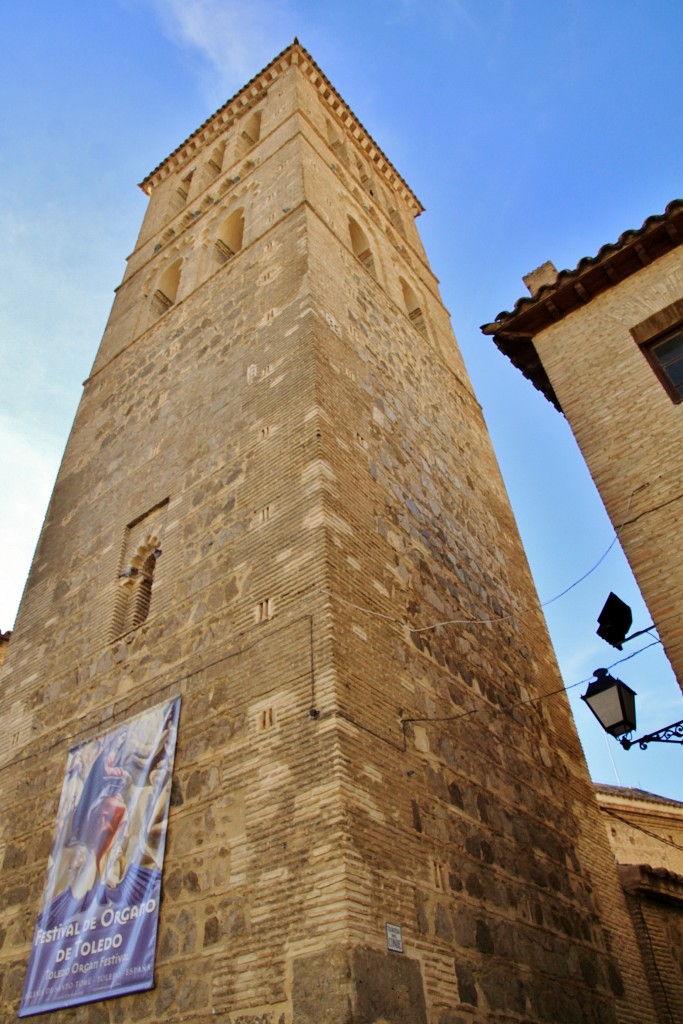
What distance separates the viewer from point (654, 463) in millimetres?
6461

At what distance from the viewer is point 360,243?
13.7m

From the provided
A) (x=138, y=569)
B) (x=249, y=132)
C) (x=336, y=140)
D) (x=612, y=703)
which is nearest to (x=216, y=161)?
(x=249, y=132)

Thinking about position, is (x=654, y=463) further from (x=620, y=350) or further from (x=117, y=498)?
(x=117, y=498)

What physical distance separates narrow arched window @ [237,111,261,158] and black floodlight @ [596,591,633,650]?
44.1ft

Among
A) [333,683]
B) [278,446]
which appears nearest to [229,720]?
[333,683]

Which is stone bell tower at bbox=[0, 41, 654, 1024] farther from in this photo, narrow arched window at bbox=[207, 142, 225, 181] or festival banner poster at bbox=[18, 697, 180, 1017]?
narrow arched window at bbox=[207, 142, 225, 181]

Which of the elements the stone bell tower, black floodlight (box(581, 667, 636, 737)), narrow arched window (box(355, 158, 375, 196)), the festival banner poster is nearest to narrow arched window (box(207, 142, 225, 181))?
narrow arched window (box(355, 158, 375, 196))

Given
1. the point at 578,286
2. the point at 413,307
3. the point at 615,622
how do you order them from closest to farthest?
the point at 615,622, the point at 578,286, the point at 413,307

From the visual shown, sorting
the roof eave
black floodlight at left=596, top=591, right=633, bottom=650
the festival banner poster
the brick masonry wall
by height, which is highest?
the roof eave

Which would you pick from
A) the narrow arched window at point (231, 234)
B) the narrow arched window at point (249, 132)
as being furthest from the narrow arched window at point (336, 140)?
the narrow arched window at point (231, 234)

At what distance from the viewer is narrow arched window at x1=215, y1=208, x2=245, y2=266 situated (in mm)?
13314

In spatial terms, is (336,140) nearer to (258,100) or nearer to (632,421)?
(258,100)

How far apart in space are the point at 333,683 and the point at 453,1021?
2.12 metres

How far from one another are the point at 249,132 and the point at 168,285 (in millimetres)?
5066
